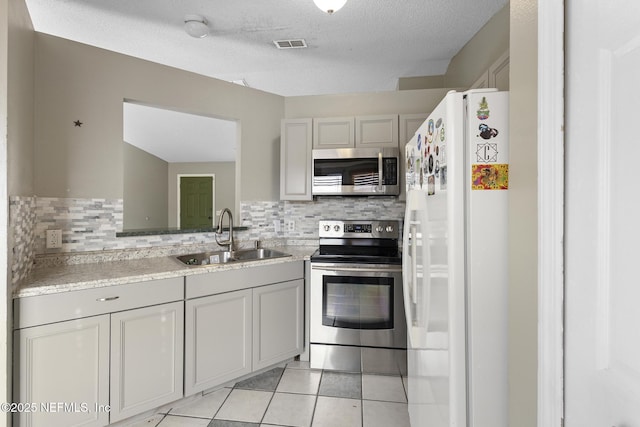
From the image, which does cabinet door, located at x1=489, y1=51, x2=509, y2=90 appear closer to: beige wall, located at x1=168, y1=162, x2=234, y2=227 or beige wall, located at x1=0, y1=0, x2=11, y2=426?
beige wall, located at x1=0, y1=0, x2=11, y2=426

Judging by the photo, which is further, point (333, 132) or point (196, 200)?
point (196, 200)

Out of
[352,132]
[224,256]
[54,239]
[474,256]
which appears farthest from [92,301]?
[352,132]

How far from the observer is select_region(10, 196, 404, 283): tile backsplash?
1759mm

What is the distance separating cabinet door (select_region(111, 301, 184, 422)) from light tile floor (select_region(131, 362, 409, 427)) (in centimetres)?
19

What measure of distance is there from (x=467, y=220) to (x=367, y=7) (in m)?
1.95

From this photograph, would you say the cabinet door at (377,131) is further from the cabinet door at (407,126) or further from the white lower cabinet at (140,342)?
the white lower cabinet at (140,342)

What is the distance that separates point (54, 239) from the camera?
2.00 meters

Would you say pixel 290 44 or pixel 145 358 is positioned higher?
pixel 290 44

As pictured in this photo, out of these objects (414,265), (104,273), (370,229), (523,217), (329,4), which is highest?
(329,4)

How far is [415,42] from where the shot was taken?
8.97ft

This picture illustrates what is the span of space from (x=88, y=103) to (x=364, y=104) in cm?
227

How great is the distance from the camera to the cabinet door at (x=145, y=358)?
1.71m
